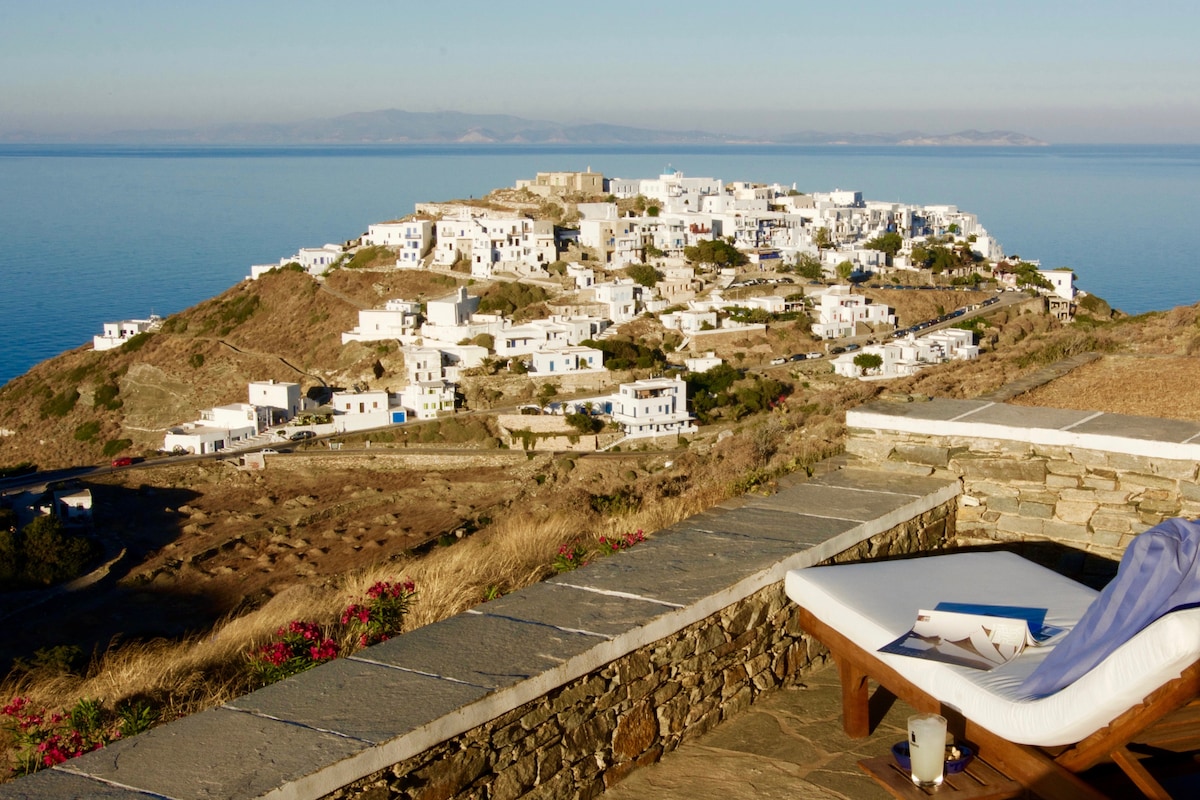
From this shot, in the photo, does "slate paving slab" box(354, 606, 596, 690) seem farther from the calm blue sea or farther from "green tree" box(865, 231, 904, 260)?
"green tree" box(865, 231, 904, 260)

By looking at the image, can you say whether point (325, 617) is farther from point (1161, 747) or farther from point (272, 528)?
point (272, 528)

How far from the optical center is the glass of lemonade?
234cm

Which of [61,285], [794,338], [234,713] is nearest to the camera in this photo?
[234,713]

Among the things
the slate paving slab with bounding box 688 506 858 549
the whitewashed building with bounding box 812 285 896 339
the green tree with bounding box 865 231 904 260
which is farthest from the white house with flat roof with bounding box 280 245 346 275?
the slate paving slab with bounding box 688 506 858 549

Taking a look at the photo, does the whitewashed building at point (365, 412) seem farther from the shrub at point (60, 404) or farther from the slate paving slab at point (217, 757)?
the slate paving slab at point (217, 757)

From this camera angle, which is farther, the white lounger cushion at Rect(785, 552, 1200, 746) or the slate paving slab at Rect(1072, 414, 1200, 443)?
the slate paving slab at Rect(1072, 414, 1200, 443)

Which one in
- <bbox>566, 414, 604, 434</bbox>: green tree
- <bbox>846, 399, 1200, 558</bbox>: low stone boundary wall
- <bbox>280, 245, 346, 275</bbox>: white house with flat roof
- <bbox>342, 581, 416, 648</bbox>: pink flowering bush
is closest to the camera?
<bbox>342, 581, 416, 648</bbox>: pink flowering bush

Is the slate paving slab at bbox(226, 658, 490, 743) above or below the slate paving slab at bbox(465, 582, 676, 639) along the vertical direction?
above

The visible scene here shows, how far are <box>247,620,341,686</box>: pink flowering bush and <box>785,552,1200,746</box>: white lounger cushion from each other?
1318mm

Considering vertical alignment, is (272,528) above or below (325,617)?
below

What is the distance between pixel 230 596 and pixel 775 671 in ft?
65.8

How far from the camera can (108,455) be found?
4000cm

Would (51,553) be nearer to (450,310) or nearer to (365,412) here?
(365,412)

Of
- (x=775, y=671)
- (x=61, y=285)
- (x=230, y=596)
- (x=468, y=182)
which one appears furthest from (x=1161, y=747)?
(x=468, y=182)
